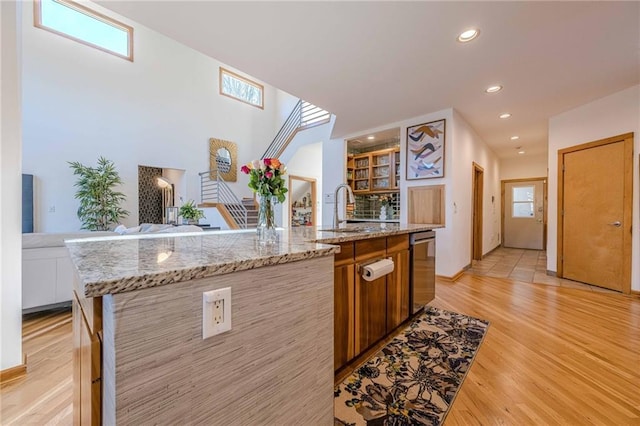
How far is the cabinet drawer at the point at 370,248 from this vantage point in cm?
173

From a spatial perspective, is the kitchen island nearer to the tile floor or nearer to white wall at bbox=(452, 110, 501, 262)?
white wall at bbox=(452, 110, 501, 262)

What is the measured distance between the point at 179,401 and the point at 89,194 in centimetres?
632

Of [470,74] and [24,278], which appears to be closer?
[24,278]

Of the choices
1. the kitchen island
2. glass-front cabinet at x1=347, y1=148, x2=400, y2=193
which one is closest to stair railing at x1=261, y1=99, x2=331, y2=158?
glass-front cabinet at x1=347, y1=148, x2=400, y2=193

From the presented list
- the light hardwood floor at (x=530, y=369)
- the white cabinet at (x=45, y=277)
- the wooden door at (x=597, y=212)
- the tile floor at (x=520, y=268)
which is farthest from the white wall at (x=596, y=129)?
the white cabinet at (x=45, y=277)

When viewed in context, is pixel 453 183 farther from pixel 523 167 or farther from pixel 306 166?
pixel 523 167

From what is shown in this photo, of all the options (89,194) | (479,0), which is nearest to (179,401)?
(479,0)

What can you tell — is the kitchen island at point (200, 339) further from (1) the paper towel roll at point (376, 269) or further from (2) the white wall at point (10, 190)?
(2) the white wall at point (10, 190)

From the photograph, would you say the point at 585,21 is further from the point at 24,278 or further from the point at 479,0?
the point at 24,278

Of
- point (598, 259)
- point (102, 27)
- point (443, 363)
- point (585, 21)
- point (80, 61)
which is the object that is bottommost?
point (443, 363)

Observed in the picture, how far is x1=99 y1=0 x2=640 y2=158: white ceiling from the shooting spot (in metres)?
2.01

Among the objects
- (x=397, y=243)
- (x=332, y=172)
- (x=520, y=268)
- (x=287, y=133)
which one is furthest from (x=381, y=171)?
(x=397, y=243)

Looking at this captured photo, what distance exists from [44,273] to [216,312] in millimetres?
2927

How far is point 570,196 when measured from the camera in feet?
13.1
